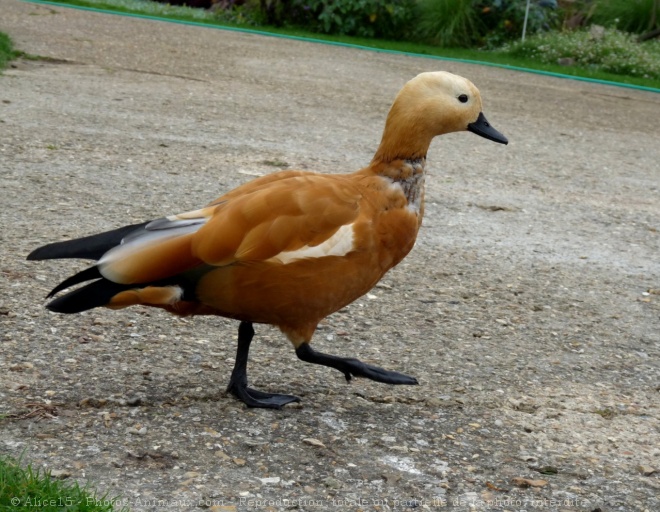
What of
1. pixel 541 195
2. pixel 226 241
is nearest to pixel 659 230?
pixel 541 195

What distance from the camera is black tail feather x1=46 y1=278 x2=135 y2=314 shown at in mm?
2912

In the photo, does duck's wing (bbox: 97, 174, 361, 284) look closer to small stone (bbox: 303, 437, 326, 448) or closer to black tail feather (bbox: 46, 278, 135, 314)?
black tail feather (bbox: 46, 278, 135, 314)

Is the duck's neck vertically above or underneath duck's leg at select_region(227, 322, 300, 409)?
above

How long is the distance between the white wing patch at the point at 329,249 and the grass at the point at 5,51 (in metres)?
6.54

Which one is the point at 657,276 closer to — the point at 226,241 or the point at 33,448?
the point at 226,241

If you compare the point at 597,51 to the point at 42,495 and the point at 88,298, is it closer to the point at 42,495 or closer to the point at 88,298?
the point at 88,298

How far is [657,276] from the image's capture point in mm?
5363

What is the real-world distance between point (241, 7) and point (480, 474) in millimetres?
14654

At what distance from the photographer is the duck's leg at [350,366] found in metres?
3.27

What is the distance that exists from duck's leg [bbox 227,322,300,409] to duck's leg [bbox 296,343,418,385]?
0.57ft

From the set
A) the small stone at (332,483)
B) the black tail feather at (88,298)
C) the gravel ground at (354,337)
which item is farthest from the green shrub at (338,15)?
the small stone at (332,483)

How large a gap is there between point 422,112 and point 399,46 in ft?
40.8

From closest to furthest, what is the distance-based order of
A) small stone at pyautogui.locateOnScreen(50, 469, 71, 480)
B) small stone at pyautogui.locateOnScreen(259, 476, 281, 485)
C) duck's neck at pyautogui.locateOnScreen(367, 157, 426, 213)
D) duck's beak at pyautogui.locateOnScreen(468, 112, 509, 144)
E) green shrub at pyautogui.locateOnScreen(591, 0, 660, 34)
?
small stone at pyautogui.locateOnScreen(50, 469, 71, 480), small stone at pyautogui.locateOnScreen(259, 476, 281, 485), duck's neck at pyautogui.locateOnScreen(367, 157, 426, 213), duck's beak at pyautogui.locateOnScreen(468, 112, 509, 144), green shrub at pyautogui.locateOnScreen(591, 0, 660, 34)

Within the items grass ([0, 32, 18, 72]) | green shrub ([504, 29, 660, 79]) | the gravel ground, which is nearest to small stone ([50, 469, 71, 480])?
the gravel ground
